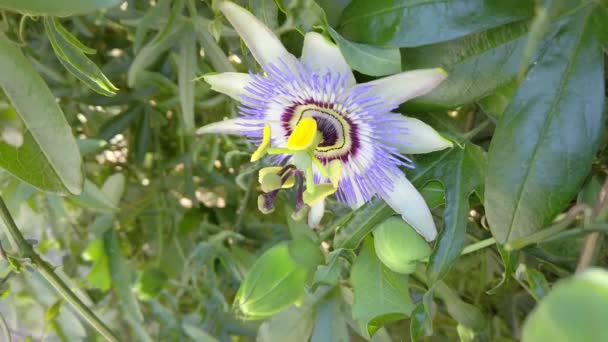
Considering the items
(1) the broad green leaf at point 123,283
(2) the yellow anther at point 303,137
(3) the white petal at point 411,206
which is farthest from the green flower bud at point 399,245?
(1) the broad green leaf at point 123,283

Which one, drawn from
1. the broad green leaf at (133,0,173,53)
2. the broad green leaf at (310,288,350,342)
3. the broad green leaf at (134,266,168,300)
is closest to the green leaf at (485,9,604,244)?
the broad green leaf at (310,288,350,342)

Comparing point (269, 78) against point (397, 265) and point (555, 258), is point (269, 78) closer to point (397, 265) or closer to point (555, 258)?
point (397, 265)

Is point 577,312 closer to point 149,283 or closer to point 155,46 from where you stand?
point 155,46

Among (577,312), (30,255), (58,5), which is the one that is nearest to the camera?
(577,312)

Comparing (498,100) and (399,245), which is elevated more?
(498,100)

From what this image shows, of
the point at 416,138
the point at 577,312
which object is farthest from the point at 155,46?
the point at 577,312

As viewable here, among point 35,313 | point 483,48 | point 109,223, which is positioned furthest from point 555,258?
point 35,313
